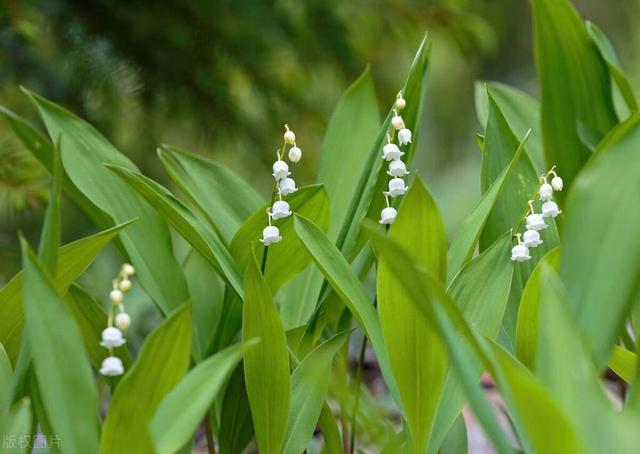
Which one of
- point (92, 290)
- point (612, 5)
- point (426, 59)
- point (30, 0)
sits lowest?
point (612, 5)

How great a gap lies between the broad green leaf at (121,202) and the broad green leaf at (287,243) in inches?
3.7

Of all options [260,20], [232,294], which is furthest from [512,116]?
[260,20]

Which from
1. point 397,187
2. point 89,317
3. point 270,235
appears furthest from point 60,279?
point 397,187

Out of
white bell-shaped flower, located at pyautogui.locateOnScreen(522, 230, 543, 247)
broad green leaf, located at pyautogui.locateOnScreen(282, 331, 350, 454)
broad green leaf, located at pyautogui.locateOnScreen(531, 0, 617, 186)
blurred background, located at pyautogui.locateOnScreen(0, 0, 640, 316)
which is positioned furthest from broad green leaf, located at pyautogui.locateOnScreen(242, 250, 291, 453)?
blurred background, located at pyautogui.locateOnScreen(0, 0, 640, 316)

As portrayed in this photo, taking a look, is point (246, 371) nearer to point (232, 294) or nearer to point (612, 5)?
point (232, 294)

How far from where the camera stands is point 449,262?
0.93 m

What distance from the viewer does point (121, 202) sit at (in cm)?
101

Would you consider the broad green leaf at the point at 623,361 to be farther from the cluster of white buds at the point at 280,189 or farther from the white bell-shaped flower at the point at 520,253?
the cluster of white buds at the point at 280,189

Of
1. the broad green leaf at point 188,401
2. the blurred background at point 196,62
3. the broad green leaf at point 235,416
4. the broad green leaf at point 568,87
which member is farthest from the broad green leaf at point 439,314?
the blurred background at point 196,62

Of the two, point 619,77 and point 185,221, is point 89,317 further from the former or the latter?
point 619,77

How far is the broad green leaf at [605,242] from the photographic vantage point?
0.79 metres

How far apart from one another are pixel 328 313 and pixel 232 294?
12 centimetres

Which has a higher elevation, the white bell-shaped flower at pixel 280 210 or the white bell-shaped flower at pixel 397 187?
the white bell-shaped flower at pixel 280 210

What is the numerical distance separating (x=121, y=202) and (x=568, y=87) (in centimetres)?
59
